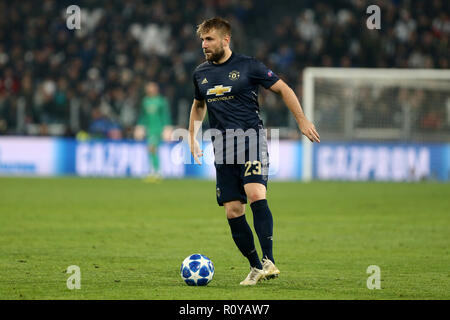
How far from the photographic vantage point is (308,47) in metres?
25.3

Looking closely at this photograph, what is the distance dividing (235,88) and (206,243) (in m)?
2.94

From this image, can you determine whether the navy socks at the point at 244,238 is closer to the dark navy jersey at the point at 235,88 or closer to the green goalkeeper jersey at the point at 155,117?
the dark navy jersey at the point at 235,88

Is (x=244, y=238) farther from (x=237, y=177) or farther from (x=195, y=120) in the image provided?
(x=195, y=120)

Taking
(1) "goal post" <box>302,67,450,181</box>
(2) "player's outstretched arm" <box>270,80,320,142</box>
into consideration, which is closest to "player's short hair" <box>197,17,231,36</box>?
(2) "player's outstretched arm" <box>270,80,320,142</box>

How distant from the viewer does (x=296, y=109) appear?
22.1 feet

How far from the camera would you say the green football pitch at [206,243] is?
6.40 metres

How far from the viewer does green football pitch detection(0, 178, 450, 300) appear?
6402 mm

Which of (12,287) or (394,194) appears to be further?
(394,194)

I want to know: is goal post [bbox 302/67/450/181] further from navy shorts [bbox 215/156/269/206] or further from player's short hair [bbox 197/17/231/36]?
player's short hair [bbox 197/17/231/36]

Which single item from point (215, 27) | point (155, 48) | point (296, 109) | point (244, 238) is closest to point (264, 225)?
point (244, 238)

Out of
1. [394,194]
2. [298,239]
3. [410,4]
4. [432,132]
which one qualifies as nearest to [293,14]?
[410,4]

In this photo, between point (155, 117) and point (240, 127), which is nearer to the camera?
point (240, 127)
